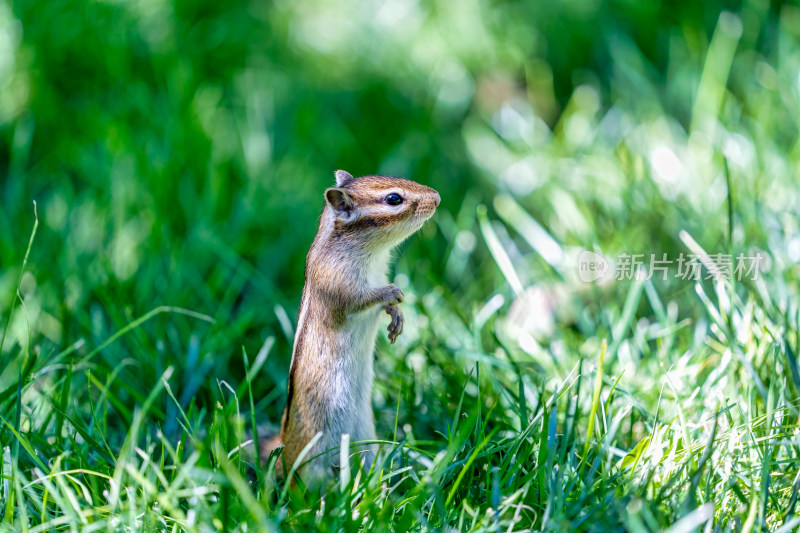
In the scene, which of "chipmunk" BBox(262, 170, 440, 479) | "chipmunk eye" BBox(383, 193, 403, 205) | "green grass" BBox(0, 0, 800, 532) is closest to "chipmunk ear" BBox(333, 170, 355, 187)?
"chipmunk" BBox(262, 170, 440, 479)

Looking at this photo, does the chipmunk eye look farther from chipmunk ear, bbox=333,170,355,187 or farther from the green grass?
the green grass

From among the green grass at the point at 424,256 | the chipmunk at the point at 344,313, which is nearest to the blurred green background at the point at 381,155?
the green grass at the point at 424,256

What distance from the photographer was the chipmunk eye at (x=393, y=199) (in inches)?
112

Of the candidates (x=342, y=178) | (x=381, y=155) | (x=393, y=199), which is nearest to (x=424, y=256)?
(x=381, y=155)

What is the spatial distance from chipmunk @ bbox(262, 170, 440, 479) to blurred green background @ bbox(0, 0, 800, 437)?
418 millimetres

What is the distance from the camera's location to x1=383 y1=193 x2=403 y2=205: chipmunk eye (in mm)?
2855

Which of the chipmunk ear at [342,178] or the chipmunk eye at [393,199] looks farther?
the chipmunk ear at [342,178]

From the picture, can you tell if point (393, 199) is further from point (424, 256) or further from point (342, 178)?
point (424, 256)

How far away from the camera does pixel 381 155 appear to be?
4.96 meters

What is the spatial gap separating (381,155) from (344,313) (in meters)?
2.33

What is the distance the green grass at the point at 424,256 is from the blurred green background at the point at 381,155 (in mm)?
18

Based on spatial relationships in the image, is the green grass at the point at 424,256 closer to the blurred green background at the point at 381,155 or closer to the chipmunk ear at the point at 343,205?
the blurred green background at the point at 381,155

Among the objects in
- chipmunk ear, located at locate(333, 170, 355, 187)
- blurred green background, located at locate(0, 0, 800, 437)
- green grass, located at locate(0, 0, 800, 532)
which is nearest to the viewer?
green grass, located at locate(0, 0, 800, 532)

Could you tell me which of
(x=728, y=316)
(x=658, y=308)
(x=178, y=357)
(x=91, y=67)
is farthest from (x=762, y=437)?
(x=91, y=67)
